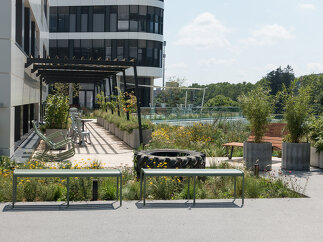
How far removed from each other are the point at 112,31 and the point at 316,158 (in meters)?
44.9

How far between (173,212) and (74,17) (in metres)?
52.2

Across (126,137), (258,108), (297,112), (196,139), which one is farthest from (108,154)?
(297,112)

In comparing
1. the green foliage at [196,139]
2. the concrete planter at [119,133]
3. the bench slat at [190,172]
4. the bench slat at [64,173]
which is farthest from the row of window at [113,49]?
the bench slat at [64,173]

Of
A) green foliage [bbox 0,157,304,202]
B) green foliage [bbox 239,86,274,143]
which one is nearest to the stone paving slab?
green foliage [bbox 0,157,304,202]

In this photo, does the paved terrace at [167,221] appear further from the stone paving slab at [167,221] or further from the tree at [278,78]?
the tree at [278,78]

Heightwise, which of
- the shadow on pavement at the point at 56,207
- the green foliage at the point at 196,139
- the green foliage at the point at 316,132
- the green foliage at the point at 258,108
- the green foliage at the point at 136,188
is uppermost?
the green foliage at the point at 258,108

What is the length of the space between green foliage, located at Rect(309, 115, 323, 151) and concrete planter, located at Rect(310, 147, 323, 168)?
211 mm

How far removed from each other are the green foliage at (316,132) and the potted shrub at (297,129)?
41cm

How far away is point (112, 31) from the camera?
5531 centimetres

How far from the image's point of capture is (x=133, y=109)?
78.7ft

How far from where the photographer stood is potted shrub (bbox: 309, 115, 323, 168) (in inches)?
515

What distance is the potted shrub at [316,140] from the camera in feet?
42.9

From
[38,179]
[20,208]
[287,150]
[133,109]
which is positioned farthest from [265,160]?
[133,109]

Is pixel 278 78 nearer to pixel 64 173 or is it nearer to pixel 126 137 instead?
pixel 126 137
